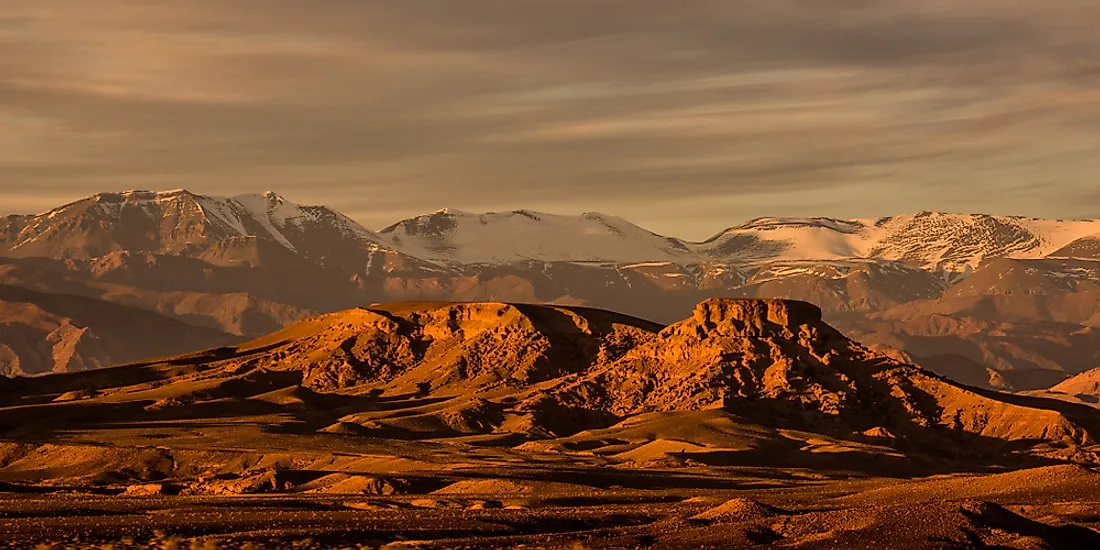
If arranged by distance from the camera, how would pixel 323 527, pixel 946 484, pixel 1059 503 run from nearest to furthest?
pixel 323 527 → pixel 1059 503 → pixel 946 484

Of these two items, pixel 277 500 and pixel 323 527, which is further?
pixel 277 500

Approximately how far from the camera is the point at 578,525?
143 meters

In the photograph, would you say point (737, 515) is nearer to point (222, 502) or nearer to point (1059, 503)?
point (1059, 503)

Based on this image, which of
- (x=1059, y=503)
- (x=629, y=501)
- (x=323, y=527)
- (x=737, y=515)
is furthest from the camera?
(x=629, y=501)

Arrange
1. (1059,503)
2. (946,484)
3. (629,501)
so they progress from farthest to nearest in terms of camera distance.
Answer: (946,484), (629,501), (1059,503)

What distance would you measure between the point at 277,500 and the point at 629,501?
3822cm

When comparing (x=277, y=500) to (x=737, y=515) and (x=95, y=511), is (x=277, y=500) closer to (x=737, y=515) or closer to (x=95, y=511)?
(x=95, y=511)

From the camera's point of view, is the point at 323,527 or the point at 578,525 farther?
the point at 578,525

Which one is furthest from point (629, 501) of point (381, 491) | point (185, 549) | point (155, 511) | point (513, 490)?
point (185, 549)

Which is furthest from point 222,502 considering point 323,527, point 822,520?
point 822,520

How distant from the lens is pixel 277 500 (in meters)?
165

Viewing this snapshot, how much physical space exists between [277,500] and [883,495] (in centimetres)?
6844

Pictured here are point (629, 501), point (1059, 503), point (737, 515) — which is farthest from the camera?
point (629, 501)

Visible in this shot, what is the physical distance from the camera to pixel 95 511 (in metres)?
146
